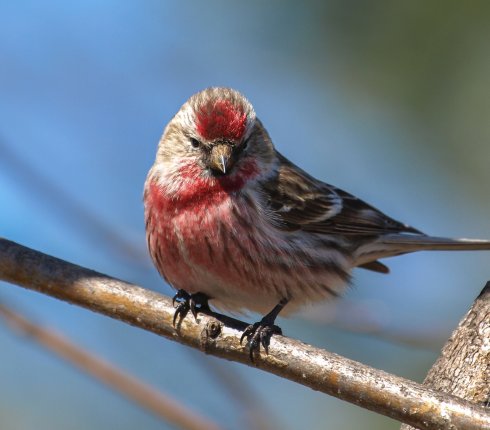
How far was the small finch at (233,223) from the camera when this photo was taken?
4750 millimetres

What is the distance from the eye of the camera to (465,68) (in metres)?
6.82

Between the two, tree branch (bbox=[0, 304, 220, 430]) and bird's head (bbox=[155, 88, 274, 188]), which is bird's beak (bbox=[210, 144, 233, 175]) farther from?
tree branch (bbox=[0, 304, 220, 430])

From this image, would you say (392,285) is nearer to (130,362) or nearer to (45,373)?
(130,362)

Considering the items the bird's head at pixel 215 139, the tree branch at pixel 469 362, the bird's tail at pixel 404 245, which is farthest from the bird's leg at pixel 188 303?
the bird's tail at pixel 404 245

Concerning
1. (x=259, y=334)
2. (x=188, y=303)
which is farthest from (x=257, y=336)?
(x=188, y=303)

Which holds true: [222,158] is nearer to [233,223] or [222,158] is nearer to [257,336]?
[233,223]

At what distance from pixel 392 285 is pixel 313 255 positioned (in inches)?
77.4

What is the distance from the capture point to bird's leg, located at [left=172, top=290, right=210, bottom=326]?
4141 mm

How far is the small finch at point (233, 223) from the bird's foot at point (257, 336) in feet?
0.93

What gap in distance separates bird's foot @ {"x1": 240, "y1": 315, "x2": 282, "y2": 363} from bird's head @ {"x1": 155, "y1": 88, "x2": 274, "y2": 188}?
3.15 feet

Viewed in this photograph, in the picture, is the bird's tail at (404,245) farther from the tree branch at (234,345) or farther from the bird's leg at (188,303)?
the tree branch at (234,345)

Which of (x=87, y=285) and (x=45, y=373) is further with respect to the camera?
(x=45, y=373)

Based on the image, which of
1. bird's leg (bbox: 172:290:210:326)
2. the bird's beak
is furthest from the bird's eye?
bird's leg (bbox: 172:290:210:326)

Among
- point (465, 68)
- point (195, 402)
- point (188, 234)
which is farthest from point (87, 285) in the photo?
point (465, 68)
